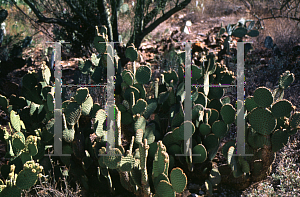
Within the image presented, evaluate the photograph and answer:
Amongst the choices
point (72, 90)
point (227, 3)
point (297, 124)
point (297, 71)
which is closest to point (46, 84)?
point (72, 90)

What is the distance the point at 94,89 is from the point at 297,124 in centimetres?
272

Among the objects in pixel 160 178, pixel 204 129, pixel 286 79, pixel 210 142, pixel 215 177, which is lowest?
pixel 215 177

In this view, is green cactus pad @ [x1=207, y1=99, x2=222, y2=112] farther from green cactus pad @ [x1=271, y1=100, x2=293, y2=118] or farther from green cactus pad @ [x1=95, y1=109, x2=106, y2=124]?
green cactus pad @ [x1=95, y1=109, x2=106, y2=124]

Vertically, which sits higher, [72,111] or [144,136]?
[72,111]

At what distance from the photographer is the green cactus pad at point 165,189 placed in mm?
1890

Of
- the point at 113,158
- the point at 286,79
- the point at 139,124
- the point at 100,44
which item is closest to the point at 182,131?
the point at 139,124

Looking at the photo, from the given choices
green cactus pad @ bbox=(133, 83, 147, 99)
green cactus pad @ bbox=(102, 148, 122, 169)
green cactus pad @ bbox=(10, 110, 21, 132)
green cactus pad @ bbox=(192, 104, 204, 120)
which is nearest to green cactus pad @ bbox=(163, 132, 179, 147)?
green cactus pad @ bbox=(192, 104, 204, 120)

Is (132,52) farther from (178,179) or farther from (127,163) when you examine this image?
(178,179)

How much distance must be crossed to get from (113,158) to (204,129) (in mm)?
835

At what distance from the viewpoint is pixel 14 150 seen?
2.34 meters

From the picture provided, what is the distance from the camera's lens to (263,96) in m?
2.14

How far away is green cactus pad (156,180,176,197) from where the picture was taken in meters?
1.89

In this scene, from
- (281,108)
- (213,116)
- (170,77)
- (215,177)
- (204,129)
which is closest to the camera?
(281,108)

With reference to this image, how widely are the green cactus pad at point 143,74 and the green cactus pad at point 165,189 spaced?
1.09 metres
